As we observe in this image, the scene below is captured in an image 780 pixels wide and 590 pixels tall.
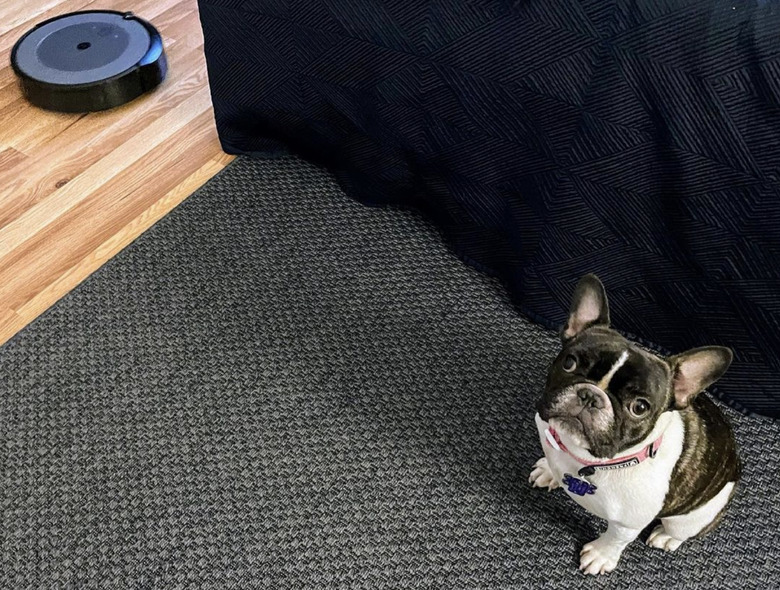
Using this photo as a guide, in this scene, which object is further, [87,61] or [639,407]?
[87,61]

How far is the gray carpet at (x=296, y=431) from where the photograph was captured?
1304 millimetres

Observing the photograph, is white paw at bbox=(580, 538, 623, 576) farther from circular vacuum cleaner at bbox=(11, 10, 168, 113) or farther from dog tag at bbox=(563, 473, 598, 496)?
circular vacuum cleaner at bbox=(11, 10, 168, 113)

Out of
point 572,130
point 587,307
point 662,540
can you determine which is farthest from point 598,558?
point 572,130

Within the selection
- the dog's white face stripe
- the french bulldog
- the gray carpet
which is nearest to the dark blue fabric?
the gray carpet

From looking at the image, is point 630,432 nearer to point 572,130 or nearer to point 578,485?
point 578,485

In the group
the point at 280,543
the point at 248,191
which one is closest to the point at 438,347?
the point at 280,543

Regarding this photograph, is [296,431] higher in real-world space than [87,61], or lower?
lower

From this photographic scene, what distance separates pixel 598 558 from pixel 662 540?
0.39 feet

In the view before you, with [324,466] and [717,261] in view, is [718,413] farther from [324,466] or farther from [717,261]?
[324,466]

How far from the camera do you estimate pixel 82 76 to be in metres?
1.99

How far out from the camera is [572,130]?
4.41ft

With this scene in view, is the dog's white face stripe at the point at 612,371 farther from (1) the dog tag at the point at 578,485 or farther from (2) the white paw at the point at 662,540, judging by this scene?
(2) the white paw at the point at 662,540

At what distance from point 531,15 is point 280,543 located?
990 millimetres

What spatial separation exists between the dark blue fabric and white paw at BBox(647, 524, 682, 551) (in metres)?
0.33
